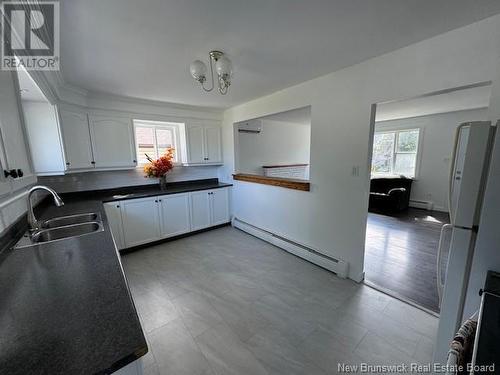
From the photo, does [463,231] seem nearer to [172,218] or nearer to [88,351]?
[88,351]

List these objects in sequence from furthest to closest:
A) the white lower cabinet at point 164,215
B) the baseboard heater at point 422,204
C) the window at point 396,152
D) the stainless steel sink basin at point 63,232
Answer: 1. the window at point 396,152
2. the baseboard heater at point 422,204
3. the white lower cabinet at point 164,215
4. the stainless steel sink basin at point 63,232

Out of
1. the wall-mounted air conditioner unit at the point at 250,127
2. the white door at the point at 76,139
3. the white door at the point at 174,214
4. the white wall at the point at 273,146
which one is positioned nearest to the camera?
the white door at the point at 76,139

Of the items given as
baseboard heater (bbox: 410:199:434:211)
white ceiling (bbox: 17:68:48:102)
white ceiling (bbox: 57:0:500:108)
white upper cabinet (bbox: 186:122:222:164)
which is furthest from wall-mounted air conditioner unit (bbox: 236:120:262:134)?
baseboard heater (bbox: 410:199:434:211)

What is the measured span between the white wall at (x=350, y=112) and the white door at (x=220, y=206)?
3.31 feet

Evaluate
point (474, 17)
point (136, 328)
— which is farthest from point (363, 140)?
point (136, 328)

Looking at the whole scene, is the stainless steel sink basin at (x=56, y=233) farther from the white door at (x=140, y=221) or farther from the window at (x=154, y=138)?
the window at (x=154, y=138)

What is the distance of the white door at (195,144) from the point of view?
372cm

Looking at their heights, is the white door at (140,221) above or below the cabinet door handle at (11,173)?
below

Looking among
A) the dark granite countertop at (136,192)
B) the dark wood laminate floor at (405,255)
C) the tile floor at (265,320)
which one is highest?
the dark granite countertop at (136,192)

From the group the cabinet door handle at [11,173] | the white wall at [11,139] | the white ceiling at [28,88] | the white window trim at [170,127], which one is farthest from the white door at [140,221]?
the cabinet door handle at [11,173]

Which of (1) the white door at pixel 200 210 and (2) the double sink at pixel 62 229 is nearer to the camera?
(2) the double sink at pixel 62 229

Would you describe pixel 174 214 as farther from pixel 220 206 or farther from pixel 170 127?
pixel 170 127

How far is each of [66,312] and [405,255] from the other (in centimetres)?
357

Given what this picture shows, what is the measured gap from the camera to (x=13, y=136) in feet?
3.92
